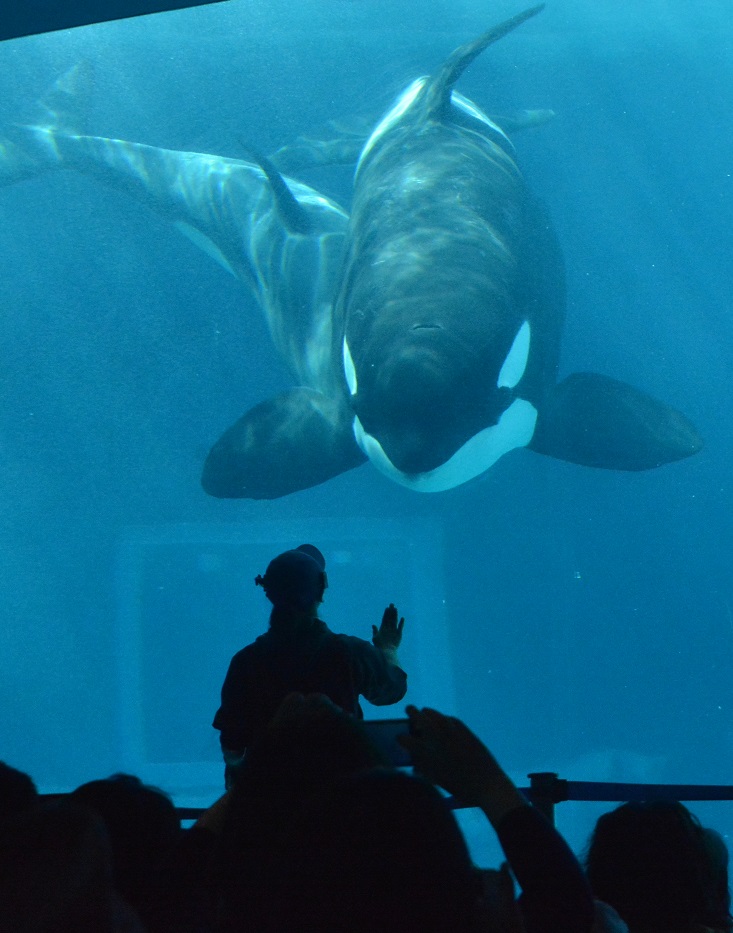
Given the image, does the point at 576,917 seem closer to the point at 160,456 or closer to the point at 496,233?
the point at 496,233

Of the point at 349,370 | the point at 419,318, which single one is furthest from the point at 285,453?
the point at 419,318

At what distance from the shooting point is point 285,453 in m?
9.61

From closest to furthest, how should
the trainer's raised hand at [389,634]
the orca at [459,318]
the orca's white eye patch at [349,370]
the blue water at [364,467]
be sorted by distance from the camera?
the trainer's raised hand at [389,634]
the orca at [459,318]
the orca's white eye patch at [349,370]
the blue water at [364,467]

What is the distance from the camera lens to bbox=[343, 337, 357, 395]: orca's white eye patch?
7.63 meters

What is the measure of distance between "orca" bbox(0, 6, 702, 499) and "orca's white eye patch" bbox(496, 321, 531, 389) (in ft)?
0.09

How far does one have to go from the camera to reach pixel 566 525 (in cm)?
1798

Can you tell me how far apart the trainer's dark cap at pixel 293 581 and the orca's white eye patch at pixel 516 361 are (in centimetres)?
386

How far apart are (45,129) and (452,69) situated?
9063mm

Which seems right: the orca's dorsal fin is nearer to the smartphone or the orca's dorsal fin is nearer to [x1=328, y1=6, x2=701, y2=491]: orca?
[x1=328, y1=6, x2=701, y2=491]: orca

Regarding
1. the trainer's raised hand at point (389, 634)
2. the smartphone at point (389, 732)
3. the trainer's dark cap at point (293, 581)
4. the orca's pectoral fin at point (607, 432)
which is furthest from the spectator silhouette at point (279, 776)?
the orca's pectoral fin at point (607, 432)

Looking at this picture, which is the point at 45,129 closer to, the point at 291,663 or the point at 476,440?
the point at 476,440

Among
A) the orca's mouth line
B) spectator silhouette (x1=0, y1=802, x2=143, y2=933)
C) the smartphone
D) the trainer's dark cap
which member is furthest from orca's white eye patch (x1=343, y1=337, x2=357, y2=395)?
spectator silhouette (x1=0, y1=802, x2=143, y2=933)

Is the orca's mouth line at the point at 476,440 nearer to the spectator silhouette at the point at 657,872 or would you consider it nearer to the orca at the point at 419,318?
the orca at the point at 419,318

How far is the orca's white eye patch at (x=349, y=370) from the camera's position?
7633mm
